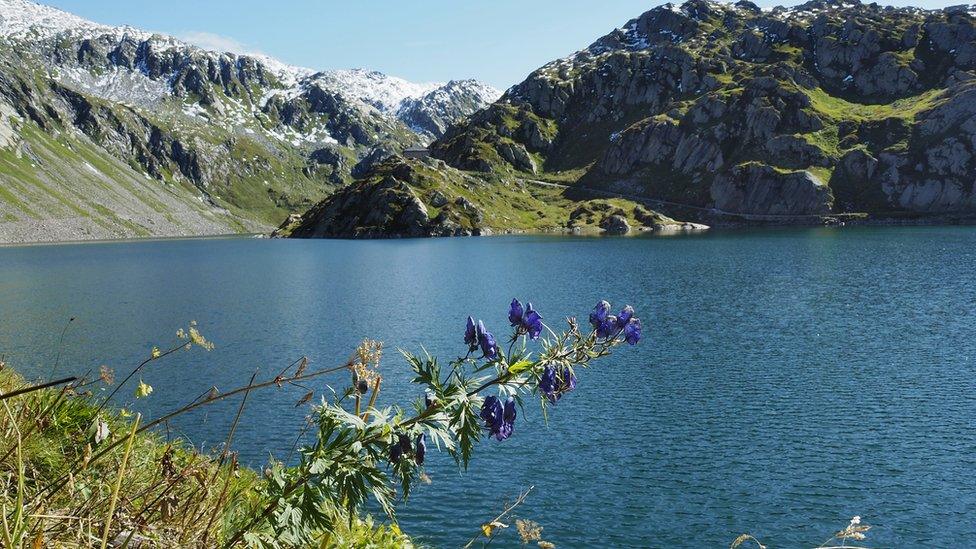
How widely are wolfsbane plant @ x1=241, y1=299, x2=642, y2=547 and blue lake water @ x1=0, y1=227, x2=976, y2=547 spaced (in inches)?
686

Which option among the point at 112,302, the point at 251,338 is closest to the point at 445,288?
the point at 251,338

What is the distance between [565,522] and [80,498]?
19.9 m

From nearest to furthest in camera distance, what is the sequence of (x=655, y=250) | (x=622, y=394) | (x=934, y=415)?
1. (x=934, y=415)
2. (x=622, y=394)
3. (x=655, y=250)

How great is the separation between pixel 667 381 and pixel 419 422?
39.5 meters

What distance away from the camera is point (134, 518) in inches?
246

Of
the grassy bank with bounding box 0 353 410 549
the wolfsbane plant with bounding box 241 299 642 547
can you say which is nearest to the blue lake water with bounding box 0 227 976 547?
the grassy bank with bounding box 0 353 410 549

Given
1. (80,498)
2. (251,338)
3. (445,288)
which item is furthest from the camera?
(445,288)

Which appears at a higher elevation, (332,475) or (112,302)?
(332,475)

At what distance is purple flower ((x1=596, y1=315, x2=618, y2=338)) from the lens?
20.7 ft

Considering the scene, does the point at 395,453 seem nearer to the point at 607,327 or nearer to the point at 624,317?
the point at 607,327

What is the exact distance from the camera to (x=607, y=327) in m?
6.40

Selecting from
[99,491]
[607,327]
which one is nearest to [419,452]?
[607,327]

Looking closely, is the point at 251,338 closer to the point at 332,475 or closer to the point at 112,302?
the point at 112,302

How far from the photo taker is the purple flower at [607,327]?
20.7 feet
